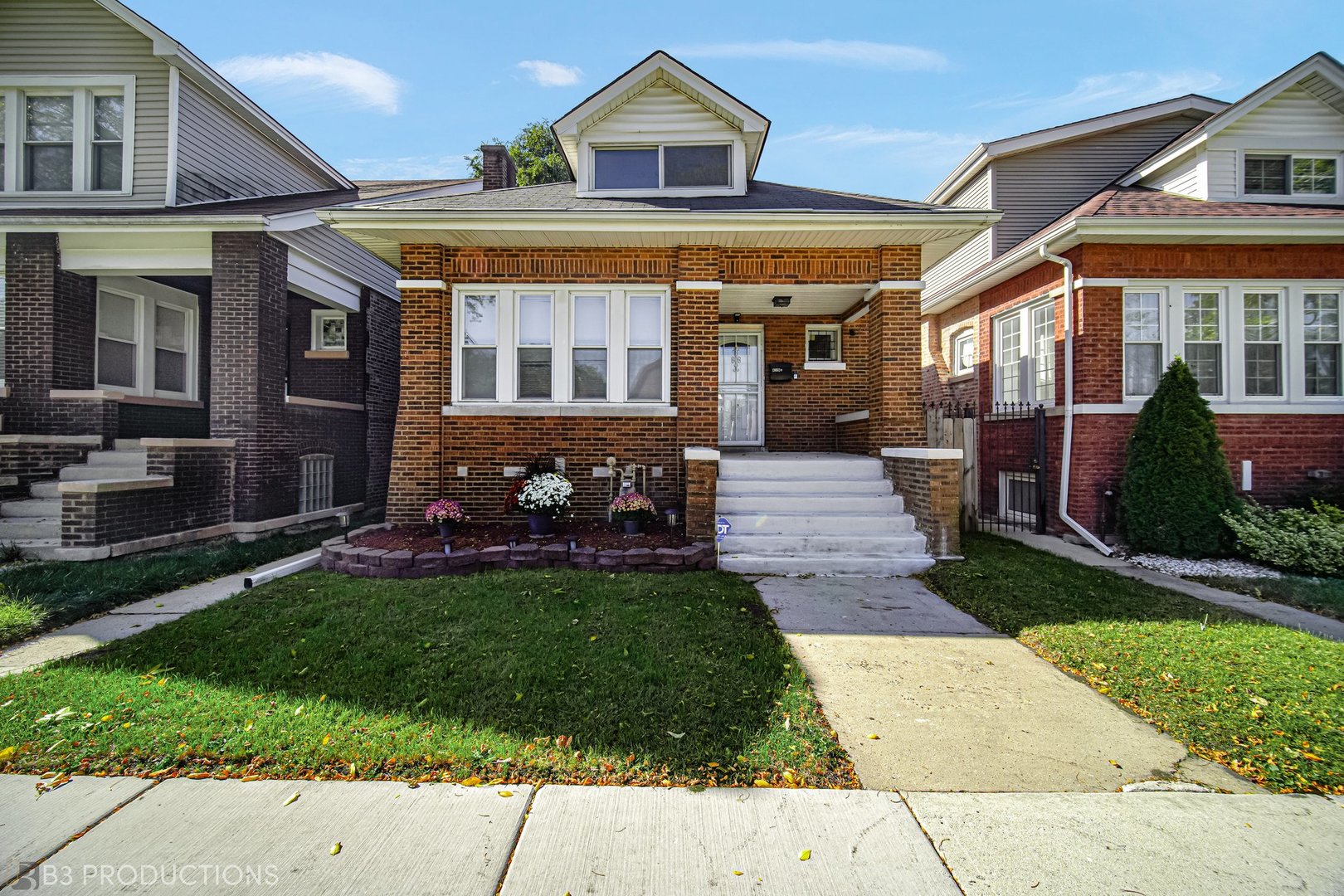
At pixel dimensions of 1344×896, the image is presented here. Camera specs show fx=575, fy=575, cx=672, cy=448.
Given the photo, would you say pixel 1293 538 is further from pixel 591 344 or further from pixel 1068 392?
pixel 591 344

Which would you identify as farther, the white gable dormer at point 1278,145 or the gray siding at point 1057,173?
the gray siding at point 1057,173

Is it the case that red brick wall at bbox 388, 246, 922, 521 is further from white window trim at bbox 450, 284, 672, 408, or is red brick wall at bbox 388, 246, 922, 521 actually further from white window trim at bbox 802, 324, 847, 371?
white window trim at bbox 802, 324, 847, 371

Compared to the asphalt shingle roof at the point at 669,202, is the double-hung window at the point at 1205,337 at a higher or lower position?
lower

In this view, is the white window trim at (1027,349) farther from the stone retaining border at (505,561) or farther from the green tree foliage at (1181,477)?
the stone retaining border at (505,561)

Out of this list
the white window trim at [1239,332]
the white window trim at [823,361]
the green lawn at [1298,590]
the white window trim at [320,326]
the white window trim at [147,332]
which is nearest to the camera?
the green lawn at [1298,590]

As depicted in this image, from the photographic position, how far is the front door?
10.1m

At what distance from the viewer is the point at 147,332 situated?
29.6 feet

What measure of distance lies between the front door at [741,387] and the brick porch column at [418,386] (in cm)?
477

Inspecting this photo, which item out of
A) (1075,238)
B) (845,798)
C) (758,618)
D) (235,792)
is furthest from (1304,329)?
(235,792)

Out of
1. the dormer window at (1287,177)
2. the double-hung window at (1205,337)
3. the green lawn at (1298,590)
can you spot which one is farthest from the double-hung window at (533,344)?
the dormer window at (1287,177)

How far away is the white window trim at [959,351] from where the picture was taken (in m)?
11.6

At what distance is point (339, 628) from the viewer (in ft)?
14.1

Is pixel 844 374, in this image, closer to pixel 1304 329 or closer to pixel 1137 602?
pixel 1137 602

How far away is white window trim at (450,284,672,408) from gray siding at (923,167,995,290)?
5525 millimetres
